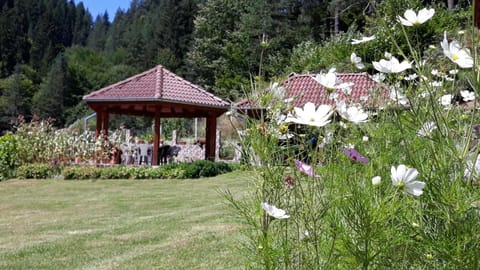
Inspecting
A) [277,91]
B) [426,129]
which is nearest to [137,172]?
[277,91]

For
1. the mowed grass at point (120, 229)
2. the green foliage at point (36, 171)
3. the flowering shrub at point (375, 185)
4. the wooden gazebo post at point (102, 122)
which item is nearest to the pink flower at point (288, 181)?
the flowering shrub at point (375, 185)

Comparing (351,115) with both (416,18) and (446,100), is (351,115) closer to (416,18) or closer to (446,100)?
(416,18)

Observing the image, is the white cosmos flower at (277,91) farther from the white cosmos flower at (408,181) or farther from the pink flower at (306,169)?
the white cosmos flower at (408,181)

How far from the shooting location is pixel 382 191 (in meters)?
1.49

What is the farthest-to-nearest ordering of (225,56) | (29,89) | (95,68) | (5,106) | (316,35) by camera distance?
(95,68)
(29,89)
(5,106)
(225,56)
(316,35)

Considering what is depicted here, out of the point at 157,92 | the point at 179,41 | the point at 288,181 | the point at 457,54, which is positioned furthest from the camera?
the point at 179,41

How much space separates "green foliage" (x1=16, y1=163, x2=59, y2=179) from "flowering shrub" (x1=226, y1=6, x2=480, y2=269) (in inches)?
449

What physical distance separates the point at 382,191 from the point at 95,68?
2488 inches

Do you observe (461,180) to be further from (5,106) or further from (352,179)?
(5,106)

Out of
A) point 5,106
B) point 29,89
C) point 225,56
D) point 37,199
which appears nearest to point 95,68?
point 29,89

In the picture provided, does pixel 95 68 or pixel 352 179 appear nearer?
pixel 352 179

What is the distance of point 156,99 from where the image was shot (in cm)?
1306

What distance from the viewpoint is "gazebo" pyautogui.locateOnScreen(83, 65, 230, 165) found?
13.4 m

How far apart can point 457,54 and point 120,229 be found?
477cm
